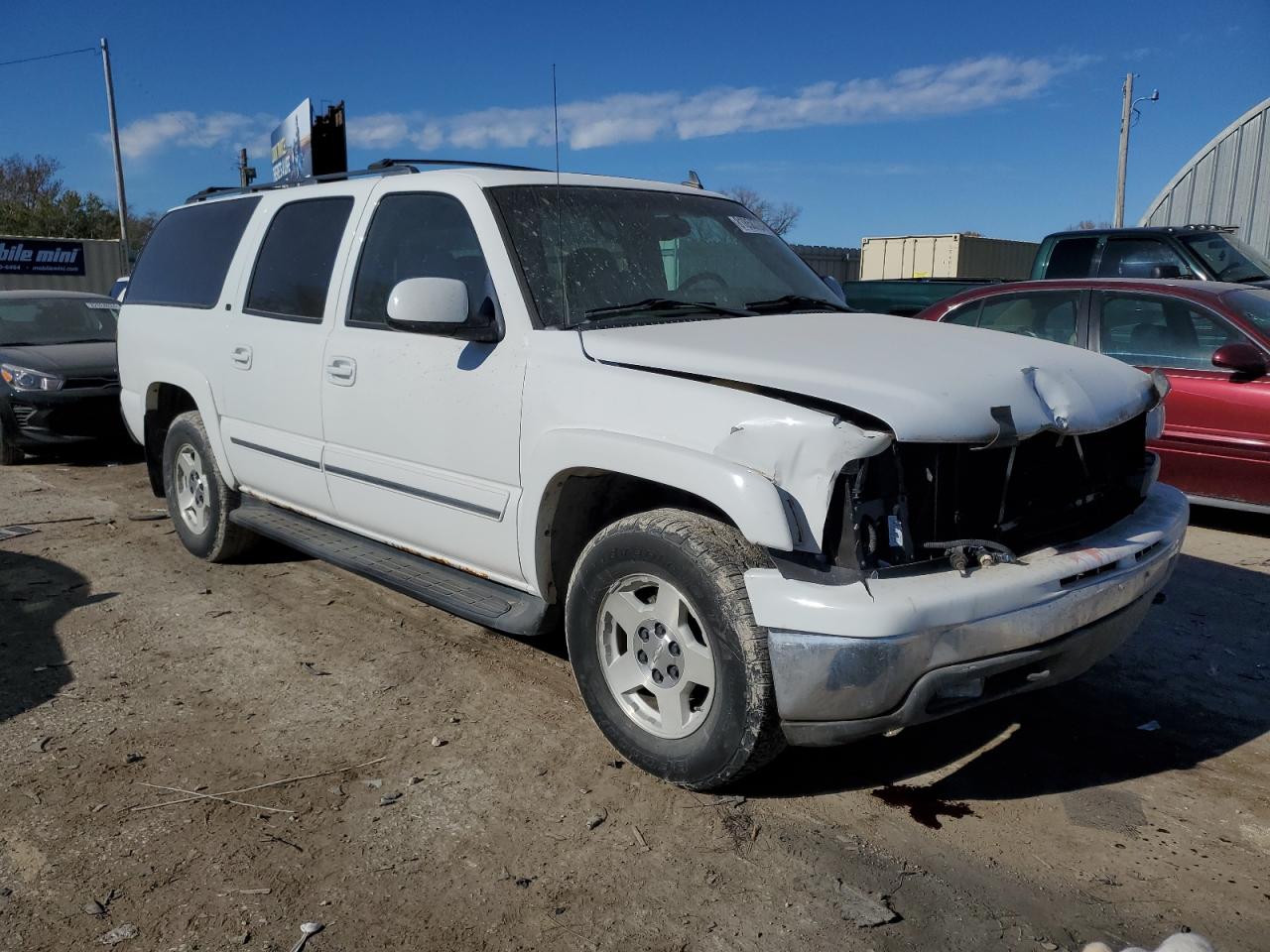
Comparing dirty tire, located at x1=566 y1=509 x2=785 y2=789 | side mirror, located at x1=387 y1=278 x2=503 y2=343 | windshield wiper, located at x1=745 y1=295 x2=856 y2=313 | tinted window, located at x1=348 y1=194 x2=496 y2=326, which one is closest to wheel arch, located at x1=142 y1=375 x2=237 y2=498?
tinted window, located at x1=348 y1=194 x2=496 y2=326

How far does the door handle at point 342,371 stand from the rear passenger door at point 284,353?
106mm

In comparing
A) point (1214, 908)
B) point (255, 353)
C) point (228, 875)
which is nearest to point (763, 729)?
point (1214, 908)

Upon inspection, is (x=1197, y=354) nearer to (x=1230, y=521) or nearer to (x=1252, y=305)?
(x=1252, y=305)

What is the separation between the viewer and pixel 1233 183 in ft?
61.8

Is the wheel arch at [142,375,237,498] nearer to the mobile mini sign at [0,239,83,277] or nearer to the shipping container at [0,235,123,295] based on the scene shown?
the shipping container at [0,235,123,295]

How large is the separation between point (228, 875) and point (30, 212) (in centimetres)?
4090

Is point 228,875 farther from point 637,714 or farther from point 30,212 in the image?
point 30,212

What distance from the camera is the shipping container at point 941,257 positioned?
2350 centimetres

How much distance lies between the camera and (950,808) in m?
3.13

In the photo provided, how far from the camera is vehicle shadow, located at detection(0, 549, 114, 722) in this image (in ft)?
13.2

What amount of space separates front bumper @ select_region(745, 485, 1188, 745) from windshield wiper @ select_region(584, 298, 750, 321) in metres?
1.29

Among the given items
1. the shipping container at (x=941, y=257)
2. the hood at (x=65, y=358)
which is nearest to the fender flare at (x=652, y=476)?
the hood at (x=65, y=358)

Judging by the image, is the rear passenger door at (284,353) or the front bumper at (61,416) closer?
the rear passenger door at (284,353)

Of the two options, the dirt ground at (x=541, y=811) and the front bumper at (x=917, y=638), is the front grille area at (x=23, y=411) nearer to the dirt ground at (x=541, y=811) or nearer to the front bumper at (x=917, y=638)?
the dirt ground at (x=541, y=811)
